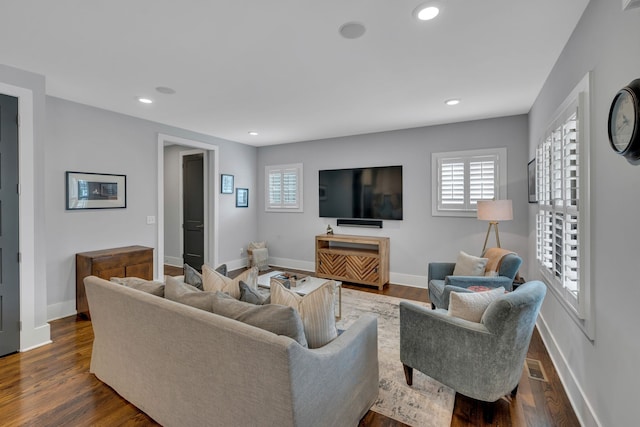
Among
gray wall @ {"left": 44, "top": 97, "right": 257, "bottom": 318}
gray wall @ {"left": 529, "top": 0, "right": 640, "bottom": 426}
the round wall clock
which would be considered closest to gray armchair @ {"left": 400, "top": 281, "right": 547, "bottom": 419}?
gray wall @ {"left": 529, "top": 0, "right": 640, "bottom": 426}

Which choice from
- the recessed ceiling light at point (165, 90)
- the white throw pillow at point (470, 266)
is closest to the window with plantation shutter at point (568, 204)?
the white throw pillow at point (470, 266)

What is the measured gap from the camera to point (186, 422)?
68.1 inches

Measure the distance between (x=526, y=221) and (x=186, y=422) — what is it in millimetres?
4475

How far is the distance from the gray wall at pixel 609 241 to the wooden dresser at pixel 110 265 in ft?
14.6

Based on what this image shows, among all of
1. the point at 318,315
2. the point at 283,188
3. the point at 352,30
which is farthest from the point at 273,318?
the point at 283,188

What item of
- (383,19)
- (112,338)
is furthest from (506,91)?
(112,338)

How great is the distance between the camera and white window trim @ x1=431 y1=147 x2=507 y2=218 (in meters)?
4.30

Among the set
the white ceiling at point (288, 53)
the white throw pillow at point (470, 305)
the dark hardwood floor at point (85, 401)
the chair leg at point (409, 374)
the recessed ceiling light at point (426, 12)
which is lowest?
the dark hardwood floor at point (85, 401)

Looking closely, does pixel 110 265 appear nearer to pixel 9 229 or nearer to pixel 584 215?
pixel 9 229

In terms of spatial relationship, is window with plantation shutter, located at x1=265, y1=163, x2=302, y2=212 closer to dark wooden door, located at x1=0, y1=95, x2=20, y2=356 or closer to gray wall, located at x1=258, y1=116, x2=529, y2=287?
gray wall, located at x1=258, y1=116, x2=529, y2=287

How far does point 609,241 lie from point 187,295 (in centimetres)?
240

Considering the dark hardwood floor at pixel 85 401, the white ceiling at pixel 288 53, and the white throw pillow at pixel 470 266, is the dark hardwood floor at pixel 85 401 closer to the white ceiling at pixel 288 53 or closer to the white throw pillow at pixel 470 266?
the white throw pillow at pixel 470 266

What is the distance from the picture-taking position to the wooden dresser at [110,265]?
3553 mm

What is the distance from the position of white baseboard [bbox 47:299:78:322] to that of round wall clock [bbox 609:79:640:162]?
5.17 m
